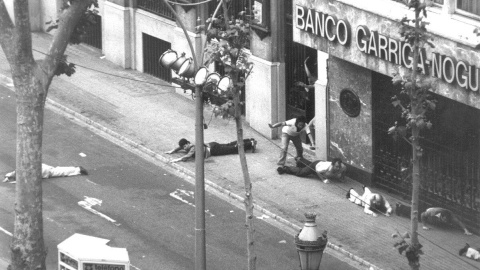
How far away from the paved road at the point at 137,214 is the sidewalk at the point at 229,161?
0.67 metres

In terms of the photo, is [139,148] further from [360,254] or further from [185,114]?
[360,254]

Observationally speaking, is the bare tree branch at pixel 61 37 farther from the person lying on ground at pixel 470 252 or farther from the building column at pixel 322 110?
the person lying on ground at pixel 470 252

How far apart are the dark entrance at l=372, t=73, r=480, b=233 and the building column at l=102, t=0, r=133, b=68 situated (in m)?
11.7

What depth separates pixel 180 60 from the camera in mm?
22219

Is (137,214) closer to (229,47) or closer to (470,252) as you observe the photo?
(229,47)

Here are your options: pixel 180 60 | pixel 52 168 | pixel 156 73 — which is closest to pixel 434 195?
pixel 180 60

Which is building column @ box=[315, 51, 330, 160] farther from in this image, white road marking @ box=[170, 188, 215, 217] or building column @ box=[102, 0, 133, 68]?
building column @ box=[102, 0, 133, 68]

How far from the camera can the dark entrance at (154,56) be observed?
35.5 metres

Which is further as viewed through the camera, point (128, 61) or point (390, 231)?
point (128, 61)

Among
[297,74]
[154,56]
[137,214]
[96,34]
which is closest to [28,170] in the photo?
[137,214]

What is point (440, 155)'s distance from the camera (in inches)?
1005

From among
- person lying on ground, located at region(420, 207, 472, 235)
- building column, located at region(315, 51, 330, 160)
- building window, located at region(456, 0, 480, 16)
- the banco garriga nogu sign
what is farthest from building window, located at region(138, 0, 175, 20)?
building window, located at region(456, 0, 480, 16)

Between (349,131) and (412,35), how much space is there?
925 cm

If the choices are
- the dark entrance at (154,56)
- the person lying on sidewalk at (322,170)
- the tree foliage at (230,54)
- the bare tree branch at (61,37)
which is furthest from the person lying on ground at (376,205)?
the dark entrance at (154,56)
